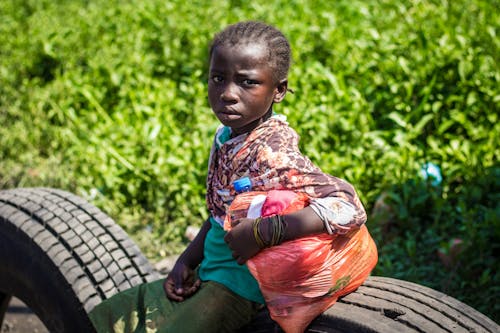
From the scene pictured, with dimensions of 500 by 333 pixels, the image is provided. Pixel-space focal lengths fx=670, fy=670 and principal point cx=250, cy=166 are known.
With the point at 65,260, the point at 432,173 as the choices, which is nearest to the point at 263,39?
the point at 65,260

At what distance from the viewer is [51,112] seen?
511cm

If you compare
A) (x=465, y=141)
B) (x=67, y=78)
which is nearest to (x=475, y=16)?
(x=465, y=141)

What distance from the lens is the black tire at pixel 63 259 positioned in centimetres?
254

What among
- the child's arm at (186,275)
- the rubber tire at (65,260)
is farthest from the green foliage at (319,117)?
the child's arm at (186,275)

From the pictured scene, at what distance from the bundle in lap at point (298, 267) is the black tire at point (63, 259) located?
33.1 inches

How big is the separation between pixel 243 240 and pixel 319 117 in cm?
244

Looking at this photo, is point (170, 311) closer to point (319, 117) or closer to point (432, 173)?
point (432, 173)

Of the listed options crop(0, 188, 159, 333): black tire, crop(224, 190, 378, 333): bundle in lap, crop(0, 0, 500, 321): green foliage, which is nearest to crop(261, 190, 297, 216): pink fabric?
crop(224, 190, 378, 333): bundle in lap

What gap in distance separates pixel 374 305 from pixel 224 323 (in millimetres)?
519

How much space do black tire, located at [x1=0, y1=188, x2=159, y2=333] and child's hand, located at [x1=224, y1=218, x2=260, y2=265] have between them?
0.82m

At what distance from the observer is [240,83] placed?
82.9 inches

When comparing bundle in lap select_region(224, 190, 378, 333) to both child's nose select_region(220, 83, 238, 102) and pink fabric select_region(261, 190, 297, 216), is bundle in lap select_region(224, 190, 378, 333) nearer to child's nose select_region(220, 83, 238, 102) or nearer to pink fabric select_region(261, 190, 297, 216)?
pink fabric select_region(261, 190, 297, 216)

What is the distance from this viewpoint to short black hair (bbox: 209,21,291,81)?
2102 millimetres

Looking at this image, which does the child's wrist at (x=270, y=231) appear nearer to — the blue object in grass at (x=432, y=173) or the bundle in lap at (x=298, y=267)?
the bundle in lap at (x=298, y=267)
